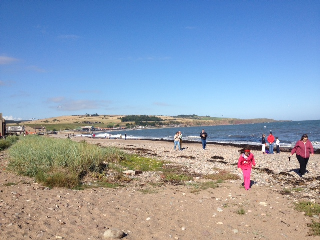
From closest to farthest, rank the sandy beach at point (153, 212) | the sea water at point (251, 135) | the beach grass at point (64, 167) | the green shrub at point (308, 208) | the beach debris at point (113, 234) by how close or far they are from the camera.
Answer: the beach debris at point (113, 234), the sandy beach at point (153, 212), the green shrub at point (308, 208), the beach grass at point (64, 167), the sea water at point (251, 135)

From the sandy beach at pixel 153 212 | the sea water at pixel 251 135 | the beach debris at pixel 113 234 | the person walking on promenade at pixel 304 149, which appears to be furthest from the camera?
the sea water at pixel 251 135

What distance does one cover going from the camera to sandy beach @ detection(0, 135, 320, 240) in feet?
19.0

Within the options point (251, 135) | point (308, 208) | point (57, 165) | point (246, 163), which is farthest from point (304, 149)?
point (251, 135)

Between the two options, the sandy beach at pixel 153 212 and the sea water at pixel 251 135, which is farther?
the sea water at pixel 251 135

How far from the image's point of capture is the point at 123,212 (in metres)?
7.10

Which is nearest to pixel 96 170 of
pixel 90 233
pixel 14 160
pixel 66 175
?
pixel 66 175

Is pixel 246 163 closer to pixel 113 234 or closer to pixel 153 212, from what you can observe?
pixel 153 212

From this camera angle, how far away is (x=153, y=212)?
7219mm

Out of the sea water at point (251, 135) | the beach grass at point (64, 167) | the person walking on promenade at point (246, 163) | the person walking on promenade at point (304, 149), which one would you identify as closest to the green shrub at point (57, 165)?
the beach grass at point (64, 167)

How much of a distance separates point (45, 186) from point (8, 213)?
2.98m

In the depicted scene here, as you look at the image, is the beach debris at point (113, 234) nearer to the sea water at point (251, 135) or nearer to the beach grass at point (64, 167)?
the beach grass at point (64, 167)

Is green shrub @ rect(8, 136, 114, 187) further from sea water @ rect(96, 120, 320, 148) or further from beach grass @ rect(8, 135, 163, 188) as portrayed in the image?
sea water @ rect(96, 120, 320, 148)

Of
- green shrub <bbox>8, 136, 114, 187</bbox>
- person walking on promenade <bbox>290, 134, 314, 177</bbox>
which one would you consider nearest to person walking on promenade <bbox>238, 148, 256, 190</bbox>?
person walking on promenade <bbox>290, 134, 314, 177</bbox>

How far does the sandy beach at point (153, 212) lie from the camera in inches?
228
